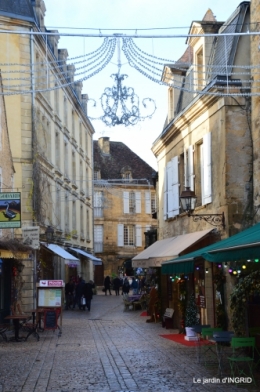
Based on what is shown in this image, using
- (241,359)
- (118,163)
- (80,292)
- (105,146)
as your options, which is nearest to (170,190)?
(80,292)

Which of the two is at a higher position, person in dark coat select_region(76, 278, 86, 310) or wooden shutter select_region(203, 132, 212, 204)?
wooden shutter select_region(203, 132, 212, 204)

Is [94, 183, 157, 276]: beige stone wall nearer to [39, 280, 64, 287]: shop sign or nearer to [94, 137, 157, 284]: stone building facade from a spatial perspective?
[94, 137, 157, 284]: stone building facade

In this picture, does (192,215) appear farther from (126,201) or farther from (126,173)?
(126,173)

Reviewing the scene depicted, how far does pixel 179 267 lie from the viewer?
15219 mm

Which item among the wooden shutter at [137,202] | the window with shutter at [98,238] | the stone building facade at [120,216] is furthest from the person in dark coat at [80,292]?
the wooden shutter at [137,202]

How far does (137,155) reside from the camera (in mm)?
63906

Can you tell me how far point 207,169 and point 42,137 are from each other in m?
12.9

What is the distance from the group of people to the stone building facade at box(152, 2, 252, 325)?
391 inches

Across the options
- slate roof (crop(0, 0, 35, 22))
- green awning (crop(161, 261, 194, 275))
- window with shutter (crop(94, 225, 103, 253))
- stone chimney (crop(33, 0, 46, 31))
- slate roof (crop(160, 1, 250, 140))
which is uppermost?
stone chimney (crop(33, 0, 46, 31))

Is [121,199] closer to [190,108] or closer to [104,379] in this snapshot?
[190,108]

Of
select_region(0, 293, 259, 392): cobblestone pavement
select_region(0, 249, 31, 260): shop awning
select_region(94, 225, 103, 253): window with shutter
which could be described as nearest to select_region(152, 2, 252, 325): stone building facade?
select_region(0, 293, 259, 392): cobblestone pavement

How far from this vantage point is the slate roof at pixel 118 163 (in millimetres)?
61219

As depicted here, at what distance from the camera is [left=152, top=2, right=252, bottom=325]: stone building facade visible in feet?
52.4

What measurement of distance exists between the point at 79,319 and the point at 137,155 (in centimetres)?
3941
